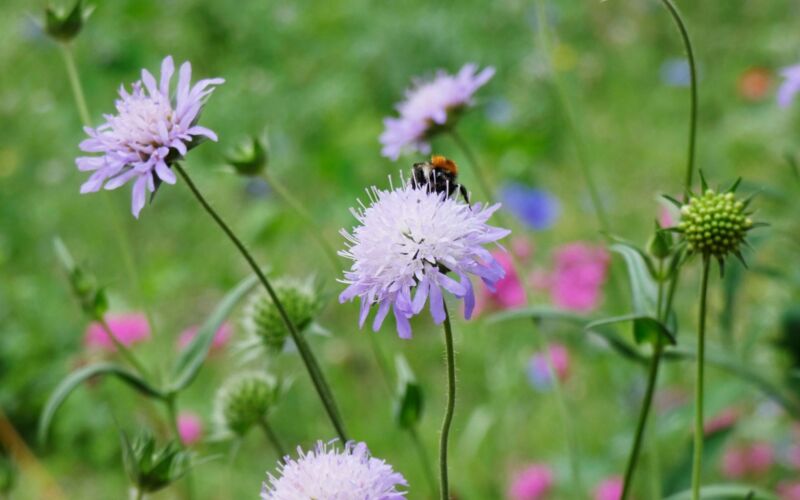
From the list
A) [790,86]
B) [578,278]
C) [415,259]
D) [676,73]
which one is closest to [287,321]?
[415,259]

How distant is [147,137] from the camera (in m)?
1.18

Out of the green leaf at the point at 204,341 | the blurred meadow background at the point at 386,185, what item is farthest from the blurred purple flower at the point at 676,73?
the green leaf at the point at 204,341

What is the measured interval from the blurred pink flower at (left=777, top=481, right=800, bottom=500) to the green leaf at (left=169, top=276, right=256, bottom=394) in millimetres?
1268

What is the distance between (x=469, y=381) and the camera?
2.80 m

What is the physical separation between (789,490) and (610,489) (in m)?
0.39

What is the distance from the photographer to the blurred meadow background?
7.77 ft

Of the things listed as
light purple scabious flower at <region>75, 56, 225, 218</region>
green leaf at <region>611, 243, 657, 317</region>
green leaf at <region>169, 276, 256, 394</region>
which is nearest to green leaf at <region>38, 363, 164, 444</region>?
green leaf at <region>169, 276, 256, 394</region>

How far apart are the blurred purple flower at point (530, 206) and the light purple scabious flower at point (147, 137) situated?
186cm

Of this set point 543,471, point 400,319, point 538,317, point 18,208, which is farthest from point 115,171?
point 18,208

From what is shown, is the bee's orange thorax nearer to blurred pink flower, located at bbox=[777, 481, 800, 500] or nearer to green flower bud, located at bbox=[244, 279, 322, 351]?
green flower bud, located at bbox=[244, 279, 322, 351]

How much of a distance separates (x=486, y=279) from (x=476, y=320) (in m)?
1.67

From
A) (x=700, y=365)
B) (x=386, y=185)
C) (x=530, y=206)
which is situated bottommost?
(x=700, y=365)

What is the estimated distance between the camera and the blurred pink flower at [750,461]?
2.26 metres

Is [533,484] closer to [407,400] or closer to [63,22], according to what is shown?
[407,400]
